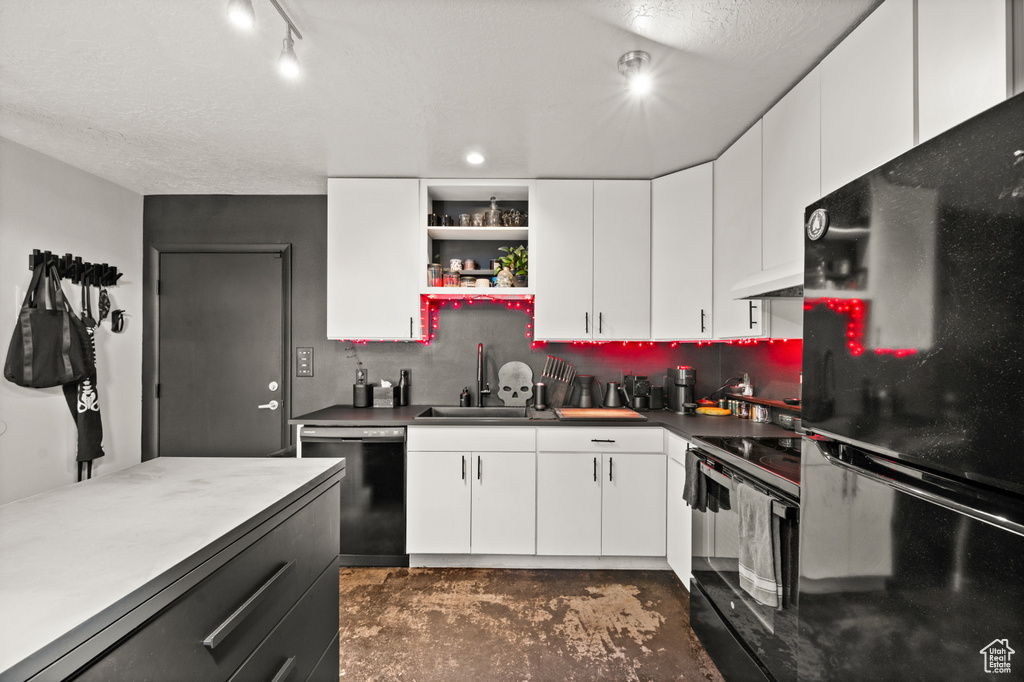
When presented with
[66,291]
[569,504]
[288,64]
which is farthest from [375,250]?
[569,504]

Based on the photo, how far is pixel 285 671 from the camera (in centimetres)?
104

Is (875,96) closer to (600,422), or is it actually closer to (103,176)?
(600,422)

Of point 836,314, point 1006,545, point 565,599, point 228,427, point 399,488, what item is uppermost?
point 836,314

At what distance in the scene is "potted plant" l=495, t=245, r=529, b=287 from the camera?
10.4ft

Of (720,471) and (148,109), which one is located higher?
(148,109)

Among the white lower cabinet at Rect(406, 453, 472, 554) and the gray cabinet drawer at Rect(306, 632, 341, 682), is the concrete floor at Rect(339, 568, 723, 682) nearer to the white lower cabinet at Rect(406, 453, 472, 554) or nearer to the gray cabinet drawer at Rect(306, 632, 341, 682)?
the white lower cabinet at Rect(406, 453, 472, 554)

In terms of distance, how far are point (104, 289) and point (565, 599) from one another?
3512 mm

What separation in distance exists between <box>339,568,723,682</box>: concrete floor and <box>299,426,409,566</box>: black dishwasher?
16cm

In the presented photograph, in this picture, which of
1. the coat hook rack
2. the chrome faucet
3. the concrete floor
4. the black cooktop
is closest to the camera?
the black cooktop

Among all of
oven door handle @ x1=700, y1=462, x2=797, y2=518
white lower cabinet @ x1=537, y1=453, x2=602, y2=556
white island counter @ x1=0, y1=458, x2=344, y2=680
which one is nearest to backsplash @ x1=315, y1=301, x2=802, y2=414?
white lower cabinet @ x1=537, y1=453, x2=602, y2=556

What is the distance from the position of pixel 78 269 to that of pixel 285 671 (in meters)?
3.13

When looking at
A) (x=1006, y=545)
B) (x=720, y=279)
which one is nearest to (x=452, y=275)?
(x=720, y=279)

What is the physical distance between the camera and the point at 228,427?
3.39m

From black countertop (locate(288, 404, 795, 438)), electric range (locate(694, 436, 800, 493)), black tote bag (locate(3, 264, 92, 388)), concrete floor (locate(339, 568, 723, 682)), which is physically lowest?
concrete floor (locate(339, 568, 723, 682))
